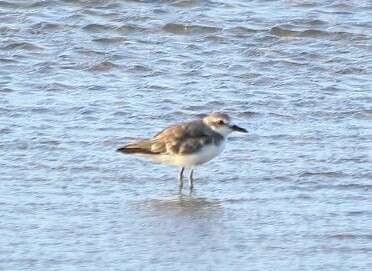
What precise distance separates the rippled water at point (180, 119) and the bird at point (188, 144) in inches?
5.9

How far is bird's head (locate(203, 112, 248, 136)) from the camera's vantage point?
10.0 metres

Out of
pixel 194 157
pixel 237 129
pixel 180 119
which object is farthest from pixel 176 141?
pixel 180 119

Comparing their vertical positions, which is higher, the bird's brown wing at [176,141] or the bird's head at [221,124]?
the bird's head at [221,124]

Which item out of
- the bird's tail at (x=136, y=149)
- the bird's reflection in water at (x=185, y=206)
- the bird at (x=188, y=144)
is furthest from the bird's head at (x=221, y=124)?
the bird's reflection in water at (x=185, y=206)

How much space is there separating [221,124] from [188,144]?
31 centimetres

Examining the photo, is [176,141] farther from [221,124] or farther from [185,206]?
[185,206]

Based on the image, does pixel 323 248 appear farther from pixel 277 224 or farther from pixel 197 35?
pixel 197 35

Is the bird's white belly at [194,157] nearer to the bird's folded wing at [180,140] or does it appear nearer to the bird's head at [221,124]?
the bird's folded wing at [180,140]

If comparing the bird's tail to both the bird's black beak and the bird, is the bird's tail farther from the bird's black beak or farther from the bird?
the bird's black beak

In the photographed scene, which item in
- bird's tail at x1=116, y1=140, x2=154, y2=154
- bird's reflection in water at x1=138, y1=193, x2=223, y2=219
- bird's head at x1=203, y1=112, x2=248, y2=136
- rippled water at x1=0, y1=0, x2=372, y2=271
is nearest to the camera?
rippled water at x1=0, y1=0, x2=372, y2=271

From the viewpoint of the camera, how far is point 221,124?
10.0m

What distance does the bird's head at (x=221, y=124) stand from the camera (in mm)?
10016

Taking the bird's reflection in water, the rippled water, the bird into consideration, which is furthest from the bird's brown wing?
the bird's reflection in water

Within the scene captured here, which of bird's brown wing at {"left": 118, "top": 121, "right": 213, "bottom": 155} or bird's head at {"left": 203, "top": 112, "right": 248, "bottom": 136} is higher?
bird's head at {"left": 203, "top": 112, "right": 248, "bottom": 136}
